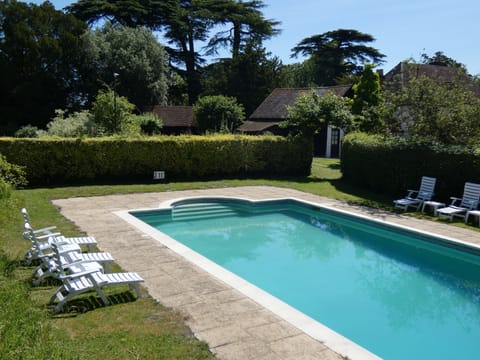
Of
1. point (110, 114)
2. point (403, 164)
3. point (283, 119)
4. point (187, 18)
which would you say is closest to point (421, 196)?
point (403, 164)

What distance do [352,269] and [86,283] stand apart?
6.28 meters

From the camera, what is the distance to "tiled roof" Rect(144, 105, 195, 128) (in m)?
37.1

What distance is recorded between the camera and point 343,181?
19.5 metres

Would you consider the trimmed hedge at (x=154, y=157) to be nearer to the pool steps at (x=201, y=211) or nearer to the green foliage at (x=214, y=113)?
the pool steps at (x=201, y=211)

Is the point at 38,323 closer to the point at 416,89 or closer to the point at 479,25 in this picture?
the point at 416,89

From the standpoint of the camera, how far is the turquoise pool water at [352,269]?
6.80m

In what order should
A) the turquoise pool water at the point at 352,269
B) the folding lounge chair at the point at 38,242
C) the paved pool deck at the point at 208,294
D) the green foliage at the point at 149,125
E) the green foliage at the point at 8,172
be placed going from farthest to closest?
the green foliage at the point at 149,125
the green foliage at the point at 8,172
the folding lounge chair at the point at 38,242
the turquoise pool water at the point at 352,269
the paved pool deck at the point at 208,294

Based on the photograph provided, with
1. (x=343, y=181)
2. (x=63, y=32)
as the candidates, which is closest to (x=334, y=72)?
(x=63, y=32)

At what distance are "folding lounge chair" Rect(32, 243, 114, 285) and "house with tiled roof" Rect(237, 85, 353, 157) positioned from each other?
78.9 ft

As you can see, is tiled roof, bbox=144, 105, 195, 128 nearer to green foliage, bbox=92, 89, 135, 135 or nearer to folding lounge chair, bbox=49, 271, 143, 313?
green foliage, bbox=92, 89, 135, 135

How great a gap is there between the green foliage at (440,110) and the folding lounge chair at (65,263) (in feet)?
41.4

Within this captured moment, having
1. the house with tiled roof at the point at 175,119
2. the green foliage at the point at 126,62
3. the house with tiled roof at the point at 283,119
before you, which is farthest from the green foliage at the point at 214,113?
the green foliage at the point at 126,62

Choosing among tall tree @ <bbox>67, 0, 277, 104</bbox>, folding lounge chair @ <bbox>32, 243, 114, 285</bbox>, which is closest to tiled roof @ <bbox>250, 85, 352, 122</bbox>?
tall tree @ <bbox>67, 0, 277, 104</bbox>

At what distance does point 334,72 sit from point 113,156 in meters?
36.9
